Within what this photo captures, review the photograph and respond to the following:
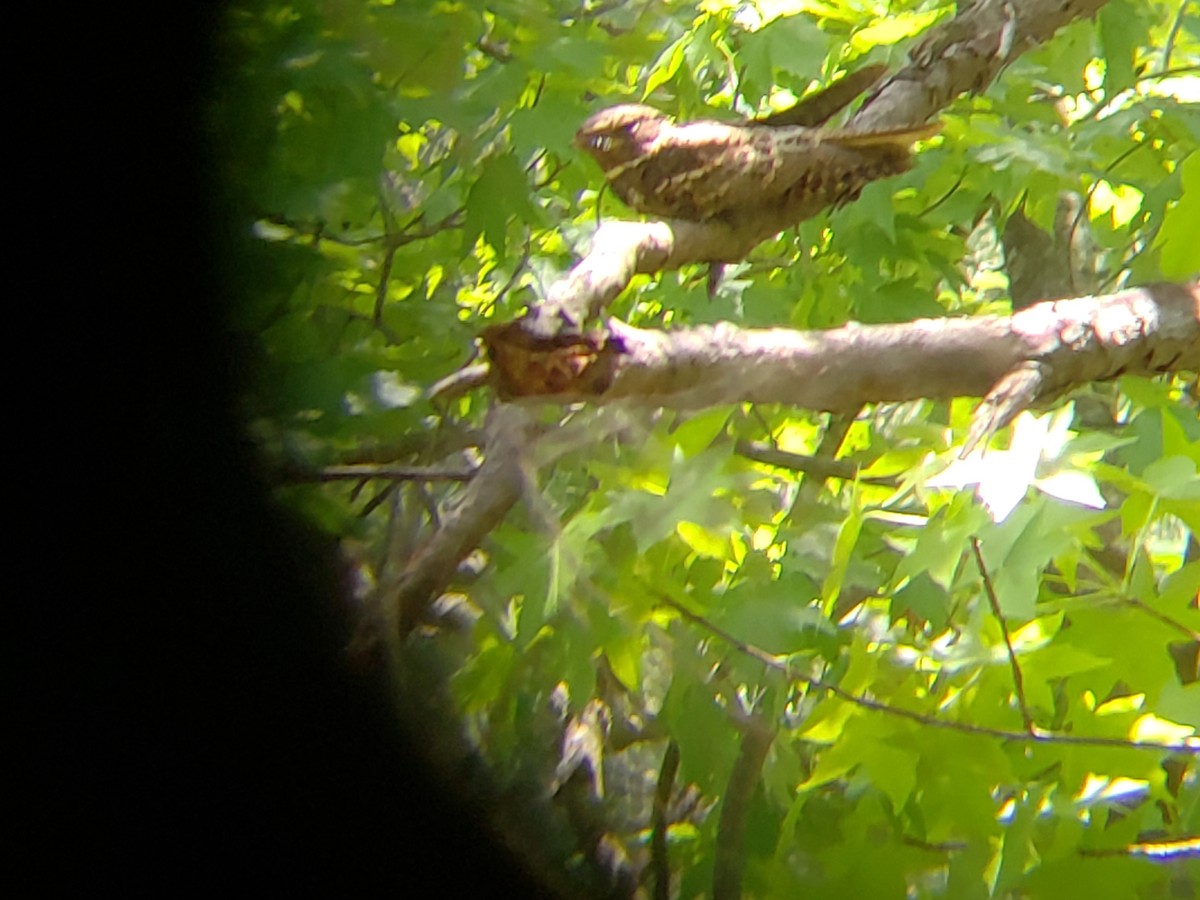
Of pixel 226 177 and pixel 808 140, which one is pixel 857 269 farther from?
pixel 226 177

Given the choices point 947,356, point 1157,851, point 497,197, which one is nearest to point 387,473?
point 497,197

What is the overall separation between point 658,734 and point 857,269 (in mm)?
337

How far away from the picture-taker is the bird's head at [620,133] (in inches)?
23.1

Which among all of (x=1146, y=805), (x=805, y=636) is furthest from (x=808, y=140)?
(x=1146, y=805)

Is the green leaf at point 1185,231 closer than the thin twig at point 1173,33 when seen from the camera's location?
Yes

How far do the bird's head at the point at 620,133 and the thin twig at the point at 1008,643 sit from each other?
0.98 feet

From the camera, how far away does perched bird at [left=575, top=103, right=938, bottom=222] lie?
0.58 meters

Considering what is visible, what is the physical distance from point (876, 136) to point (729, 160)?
0.08m

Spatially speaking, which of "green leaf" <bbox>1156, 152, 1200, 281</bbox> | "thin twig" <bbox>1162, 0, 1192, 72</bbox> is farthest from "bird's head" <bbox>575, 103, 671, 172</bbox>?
"thin twig" <bbox>1162, 0, 1192, 72</bbox>

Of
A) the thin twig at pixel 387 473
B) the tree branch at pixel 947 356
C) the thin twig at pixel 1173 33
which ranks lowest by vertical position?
the thin twig at pixel 387 473

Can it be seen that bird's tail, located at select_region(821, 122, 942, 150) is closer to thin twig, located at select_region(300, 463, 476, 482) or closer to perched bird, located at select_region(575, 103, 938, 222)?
perched bird, located at select_region(575, 103, 938, 222)

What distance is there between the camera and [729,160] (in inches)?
23.0

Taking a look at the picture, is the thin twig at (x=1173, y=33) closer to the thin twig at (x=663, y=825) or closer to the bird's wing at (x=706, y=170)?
the bird's wing at (x=706, y=170)

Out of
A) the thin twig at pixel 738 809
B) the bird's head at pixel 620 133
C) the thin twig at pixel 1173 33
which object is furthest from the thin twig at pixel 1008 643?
the thin twig at pixel 1173 33
